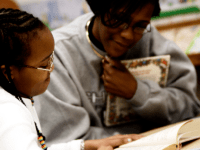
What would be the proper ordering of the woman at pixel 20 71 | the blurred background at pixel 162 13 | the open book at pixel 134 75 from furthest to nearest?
1. the blurred background at pixel 162 13
2. the open book at pixel 134 75
3. the woman at pixel 20 71

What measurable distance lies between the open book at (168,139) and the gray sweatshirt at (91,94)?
25 centimetres

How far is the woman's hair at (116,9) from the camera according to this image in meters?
0.66

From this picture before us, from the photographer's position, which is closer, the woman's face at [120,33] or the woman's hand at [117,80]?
the woman's face at [120,33]

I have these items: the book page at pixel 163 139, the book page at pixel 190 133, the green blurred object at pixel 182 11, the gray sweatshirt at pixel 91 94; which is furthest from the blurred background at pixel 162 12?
the book page at pixel 163 139

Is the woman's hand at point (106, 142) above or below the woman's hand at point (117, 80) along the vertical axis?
below

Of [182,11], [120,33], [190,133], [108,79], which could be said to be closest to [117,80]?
[108,79]

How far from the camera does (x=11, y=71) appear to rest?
469mm

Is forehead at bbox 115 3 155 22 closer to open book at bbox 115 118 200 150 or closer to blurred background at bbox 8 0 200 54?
open book at bbox 115 118 200 150

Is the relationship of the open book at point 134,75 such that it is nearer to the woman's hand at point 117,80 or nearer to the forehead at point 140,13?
the woman's hand at point 117,80

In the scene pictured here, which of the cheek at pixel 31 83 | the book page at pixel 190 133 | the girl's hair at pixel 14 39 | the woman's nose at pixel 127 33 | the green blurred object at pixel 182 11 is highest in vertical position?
the girl's hair at pixel 14 39

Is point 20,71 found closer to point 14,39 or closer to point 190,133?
point 14,39

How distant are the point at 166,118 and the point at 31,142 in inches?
27.9

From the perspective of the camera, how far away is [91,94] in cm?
85

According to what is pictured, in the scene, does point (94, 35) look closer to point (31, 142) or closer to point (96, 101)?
point (96, 101)
